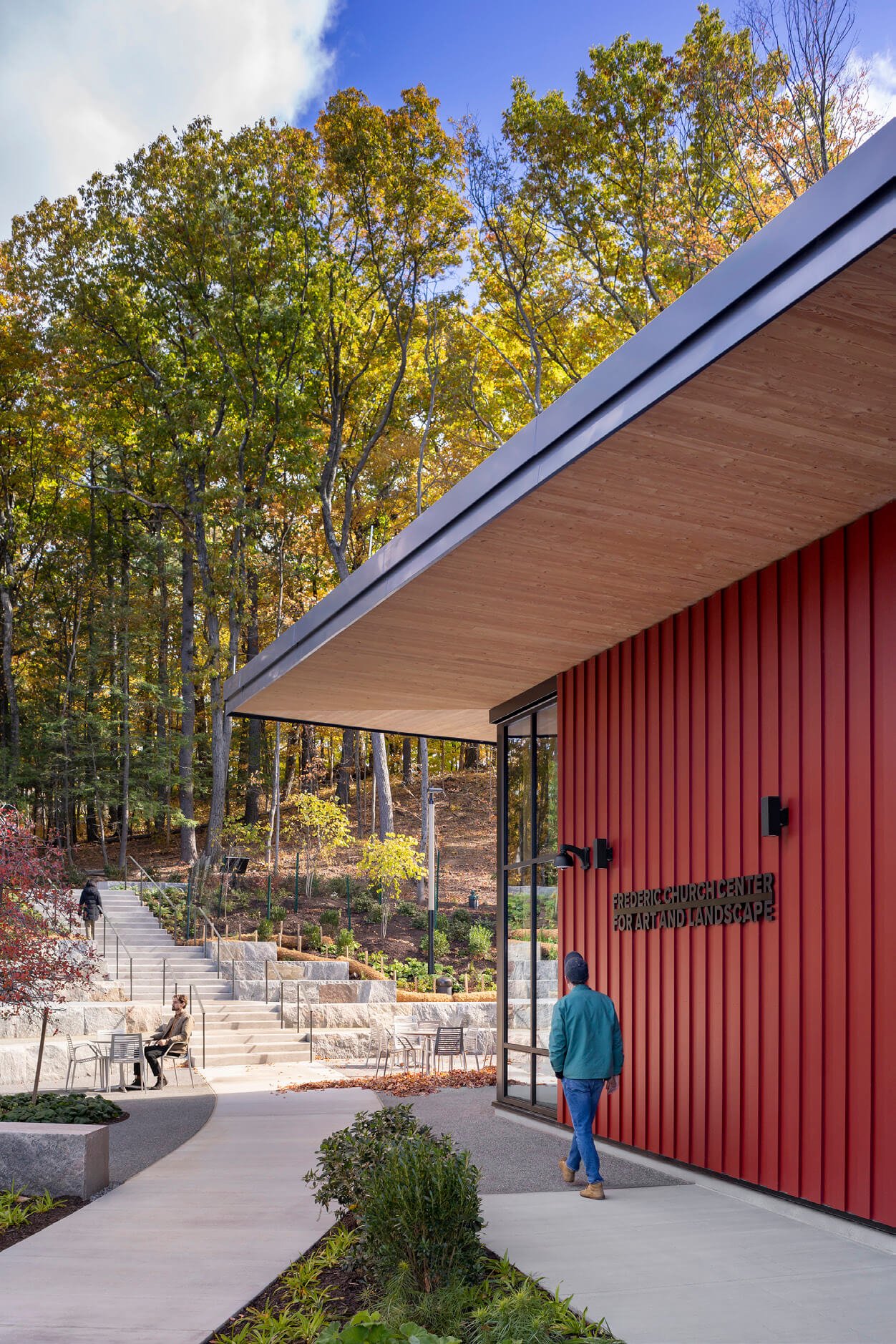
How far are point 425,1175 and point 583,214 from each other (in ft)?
54.6

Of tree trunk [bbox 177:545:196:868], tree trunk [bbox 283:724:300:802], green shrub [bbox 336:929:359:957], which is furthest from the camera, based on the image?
tree trunk [bbox 283:724:300:802]

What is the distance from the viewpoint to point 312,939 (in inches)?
881

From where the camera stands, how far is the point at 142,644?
114 ft

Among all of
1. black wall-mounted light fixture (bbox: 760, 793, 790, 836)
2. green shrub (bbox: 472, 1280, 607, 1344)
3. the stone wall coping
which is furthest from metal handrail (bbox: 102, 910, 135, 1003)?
green shrub (bbox: 472, 1280, 607, 1344)

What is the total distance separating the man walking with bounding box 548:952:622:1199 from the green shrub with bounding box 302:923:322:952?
51.3 feet

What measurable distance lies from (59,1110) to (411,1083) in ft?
16.7

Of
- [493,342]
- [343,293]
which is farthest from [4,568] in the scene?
[493,342]

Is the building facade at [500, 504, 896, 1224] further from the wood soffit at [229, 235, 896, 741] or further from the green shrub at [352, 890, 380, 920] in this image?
the green shrub at [352, 890, 380, 920]

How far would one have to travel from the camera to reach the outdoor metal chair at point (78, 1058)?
45.1 feet

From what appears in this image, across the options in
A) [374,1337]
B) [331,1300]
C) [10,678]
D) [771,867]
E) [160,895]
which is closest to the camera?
[374,1337]

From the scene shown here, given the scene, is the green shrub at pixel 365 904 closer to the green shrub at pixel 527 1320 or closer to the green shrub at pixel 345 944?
the green shrub at pixel 345 944

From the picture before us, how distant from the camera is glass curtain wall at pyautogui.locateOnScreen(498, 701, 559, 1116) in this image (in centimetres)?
1048

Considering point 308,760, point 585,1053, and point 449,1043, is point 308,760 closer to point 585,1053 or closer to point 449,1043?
point 449,1043

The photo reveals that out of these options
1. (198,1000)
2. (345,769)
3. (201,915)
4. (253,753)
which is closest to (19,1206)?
(198,1000)
